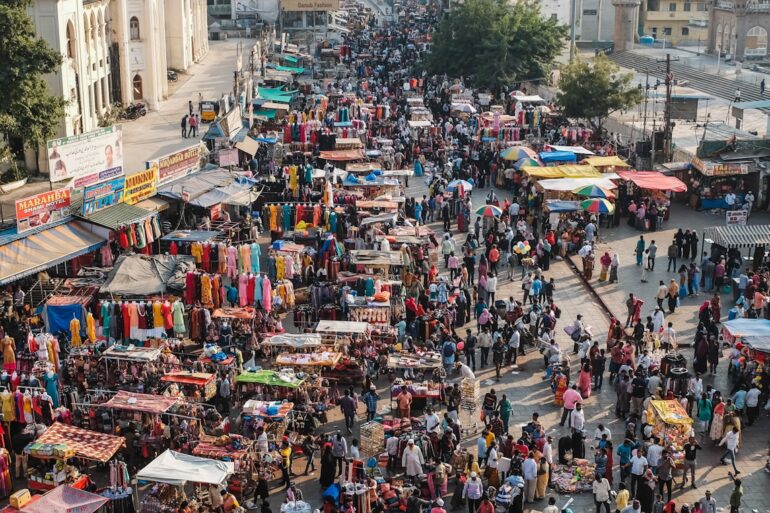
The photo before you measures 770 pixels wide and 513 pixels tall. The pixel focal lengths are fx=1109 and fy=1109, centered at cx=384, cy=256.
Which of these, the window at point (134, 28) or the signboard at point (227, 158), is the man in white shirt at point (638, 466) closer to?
the signboard at point (227, 158)

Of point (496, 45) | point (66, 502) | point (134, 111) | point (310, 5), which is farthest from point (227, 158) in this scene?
point (310, 5)

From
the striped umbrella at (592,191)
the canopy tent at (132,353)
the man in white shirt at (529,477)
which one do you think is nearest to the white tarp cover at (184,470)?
the canopy tent at (132,353)

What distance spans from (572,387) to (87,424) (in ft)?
32.9

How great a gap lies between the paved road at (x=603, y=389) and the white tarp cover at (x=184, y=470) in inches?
57.2

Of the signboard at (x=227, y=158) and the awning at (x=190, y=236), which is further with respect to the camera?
the signboard at (x=227, y=158)

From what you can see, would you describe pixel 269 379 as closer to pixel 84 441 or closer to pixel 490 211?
pixel 84 441

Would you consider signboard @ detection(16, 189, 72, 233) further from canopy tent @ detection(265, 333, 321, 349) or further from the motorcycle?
the motorcycle

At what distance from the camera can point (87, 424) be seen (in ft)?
70.7

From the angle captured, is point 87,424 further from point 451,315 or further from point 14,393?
point 451,315

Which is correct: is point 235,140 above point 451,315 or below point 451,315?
above

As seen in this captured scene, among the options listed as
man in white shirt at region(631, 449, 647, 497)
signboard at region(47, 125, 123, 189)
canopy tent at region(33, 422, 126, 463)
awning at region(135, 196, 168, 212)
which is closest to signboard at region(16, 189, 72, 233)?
signboard at region(47, 125, 123, 189)

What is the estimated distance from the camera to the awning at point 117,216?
29000 millimetres

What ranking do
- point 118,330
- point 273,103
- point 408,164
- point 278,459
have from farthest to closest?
point 273,103 < point 408,164 < point 118,330 < point 278,459

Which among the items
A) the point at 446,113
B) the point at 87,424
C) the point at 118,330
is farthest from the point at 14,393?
the point at 446,113
